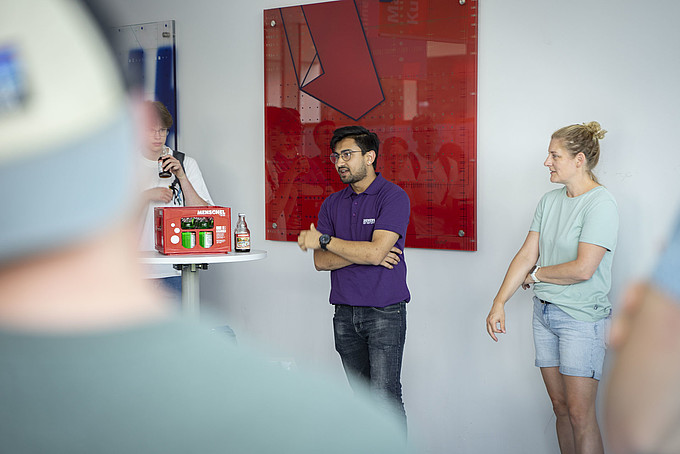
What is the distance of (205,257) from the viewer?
2.33 metres

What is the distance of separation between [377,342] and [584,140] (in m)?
1.13

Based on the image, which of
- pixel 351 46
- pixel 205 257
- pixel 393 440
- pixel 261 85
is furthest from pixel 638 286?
pixel 261 85

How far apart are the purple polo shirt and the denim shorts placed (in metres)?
0.57

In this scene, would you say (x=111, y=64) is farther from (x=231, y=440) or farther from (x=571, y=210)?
(x=571, y=210)

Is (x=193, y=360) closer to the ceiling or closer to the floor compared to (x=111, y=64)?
closer to the floor

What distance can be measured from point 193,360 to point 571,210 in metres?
2.26

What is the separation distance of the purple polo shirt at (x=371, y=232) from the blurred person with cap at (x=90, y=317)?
2202 millimetres

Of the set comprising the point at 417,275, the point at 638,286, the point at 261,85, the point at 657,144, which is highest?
the point at 261,85

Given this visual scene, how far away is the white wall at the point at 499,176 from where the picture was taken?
2527 millimetres

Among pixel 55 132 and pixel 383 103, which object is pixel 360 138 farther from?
pixel 55 132

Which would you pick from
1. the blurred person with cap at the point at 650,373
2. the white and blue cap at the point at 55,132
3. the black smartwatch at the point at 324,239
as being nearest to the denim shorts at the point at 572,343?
the black smartwatch at the point at 324,239

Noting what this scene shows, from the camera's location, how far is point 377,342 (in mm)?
2520

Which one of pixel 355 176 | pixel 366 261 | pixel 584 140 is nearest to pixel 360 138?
pixel 355 176

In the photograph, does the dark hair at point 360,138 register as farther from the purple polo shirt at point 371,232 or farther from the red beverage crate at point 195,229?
the red beverage crate at point 195,229
